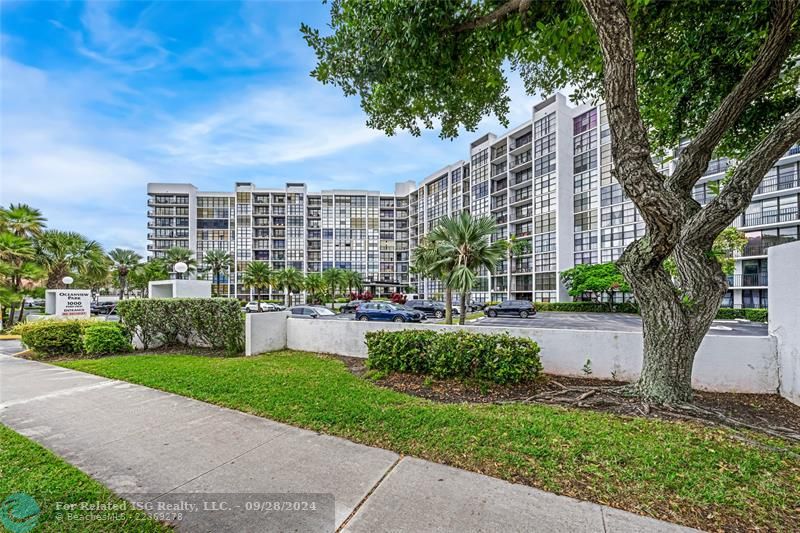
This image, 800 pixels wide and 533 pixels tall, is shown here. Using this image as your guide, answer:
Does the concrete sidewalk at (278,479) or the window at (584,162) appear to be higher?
the window at (584,162)

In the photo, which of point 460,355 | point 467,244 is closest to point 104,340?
point 460,355

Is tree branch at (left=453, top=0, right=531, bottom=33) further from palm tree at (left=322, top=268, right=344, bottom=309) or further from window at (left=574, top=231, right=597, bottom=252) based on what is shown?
palm tree at (left=322, top=268, right=344, bottom=309)

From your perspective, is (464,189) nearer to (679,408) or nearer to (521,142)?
(521,142)

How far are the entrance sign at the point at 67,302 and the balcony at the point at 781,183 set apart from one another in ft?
152

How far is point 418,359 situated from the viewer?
21.6ft

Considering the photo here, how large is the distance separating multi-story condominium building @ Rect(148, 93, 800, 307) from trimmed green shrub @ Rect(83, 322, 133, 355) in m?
12.2

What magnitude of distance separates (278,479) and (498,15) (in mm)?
6582

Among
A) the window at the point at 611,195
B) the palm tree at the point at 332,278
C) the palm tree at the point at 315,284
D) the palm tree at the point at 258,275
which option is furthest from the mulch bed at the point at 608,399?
the palm tree at the point at 258,275

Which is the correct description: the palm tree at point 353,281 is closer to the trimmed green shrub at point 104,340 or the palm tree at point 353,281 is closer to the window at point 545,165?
the window at point 545,165

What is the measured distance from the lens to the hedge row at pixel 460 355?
5859mm


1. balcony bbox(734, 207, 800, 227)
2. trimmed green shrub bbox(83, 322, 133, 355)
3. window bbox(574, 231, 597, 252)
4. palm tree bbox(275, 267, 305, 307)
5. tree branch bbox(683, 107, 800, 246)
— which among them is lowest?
trimmed green shrub bbox(83, 322, 133, 355)

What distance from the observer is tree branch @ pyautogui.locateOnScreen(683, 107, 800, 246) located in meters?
4.16

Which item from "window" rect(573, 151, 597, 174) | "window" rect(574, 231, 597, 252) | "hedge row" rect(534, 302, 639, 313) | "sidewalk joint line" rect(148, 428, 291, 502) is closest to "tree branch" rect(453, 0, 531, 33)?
"sidewalk joint line" rect(148, 428, 291, 502)

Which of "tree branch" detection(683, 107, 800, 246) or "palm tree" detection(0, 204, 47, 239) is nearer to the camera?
"tree branch" detection(683, 107, 800, 246)
